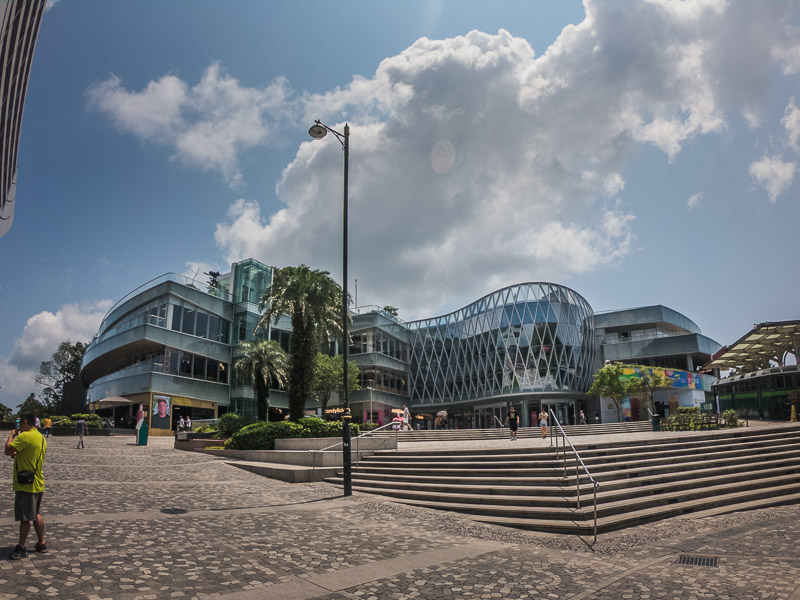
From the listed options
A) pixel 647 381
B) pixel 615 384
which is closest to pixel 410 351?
pixel 615 384

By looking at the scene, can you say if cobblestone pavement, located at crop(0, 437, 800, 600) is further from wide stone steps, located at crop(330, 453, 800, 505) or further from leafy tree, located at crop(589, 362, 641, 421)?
leafy tree, located at crop(589, 362, 641, 421)

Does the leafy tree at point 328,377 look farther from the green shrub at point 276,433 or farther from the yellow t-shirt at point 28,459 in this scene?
the yellow t-shirt at point 28,459

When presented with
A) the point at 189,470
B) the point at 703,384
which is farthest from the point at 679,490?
the point at 703,384

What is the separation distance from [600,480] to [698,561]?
4449 millimetres

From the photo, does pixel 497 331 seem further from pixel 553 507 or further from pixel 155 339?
pixel 553 507

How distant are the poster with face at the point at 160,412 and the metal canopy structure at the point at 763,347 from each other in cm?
4104

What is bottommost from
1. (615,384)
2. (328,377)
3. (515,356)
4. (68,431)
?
(68,431)

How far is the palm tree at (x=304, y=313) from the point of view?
1025 inches

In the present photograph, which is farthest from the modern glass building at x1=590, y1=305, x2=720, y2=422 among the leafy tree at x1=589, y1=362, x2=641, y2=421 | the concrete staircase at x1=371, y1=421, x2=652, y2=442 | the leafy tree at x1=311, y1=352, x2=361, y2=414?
the leafy tree at x1=311, y1=352, x2=361, y2=414

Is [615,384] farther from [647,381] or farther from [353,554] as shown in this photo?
[353,554]

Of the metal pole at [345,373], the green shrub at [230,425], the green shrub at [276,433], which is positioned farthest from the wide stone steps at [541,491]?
the green shrub at [230,425]

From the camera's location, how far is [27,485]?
623 cm

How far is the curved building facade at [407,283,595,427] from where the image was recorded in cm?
4941

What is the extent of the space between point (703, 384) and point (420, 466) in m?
51.0
